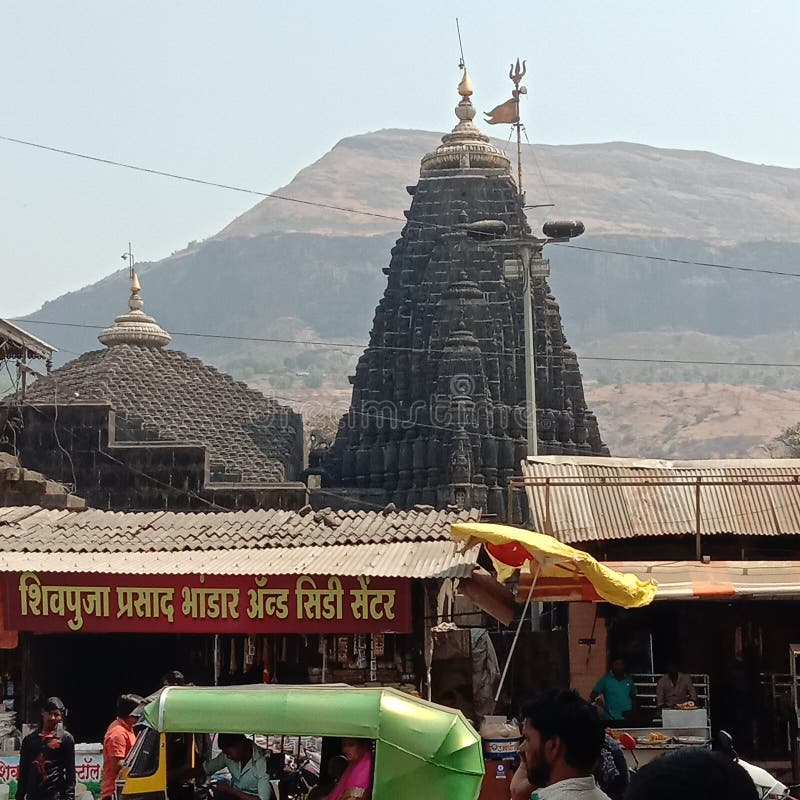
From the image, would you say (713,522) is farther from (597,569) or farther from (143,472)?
(143,472)

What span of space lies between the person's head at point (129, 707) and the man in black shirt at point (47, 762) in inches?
16.5

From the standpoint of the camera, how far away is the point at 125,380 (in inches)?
1822

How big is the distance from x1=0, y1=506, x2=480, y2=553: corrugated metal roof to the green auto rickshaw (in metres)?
6.17

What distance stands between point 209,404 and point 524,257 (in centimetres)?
2500

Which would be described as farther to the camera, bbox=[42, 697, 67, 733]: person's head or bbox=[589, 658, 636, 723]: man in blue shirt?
bbox=[589, 658, 636, 723]: man in blue shirt

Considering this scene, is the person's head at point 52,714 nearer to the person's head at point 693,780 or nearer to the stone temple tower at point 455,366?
the person's head at point 693,780

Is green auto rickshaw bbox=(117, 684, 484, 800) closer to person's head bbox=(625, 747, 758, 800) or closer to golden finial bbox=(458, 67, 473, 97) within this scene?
person's head bbox=(625, 747, 758, 800)

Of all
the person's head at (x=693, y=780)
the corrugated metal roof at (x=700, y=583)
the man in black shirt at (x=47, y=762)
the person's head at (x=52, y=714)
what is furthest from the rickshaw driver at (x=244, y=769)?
the person's head at (x=693, y=780)

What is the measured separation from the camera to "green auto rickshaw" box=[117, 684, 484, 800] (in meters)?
8.86

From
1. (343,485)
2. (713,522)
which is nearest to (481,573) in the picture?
(713,522)

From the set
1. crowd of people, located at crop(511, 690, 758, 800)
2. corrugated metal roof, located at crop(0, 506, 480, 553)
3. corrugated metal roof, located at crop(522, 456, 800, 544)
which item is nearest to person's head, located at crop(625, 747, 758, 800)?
crowd of people, located at crop(511, 690, 758, 800)

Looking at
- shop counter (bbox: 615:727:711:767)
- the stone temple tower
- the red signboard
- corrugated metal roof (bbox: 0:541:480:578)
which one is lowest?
shop counter (bbox: 615:727:711:767)

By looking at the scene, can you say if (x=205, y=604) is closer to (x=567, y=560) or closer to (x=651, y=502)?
(x=567, y=560)

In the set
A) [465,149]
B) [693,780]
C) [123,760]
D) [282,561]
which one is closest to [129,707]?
[123,760]
